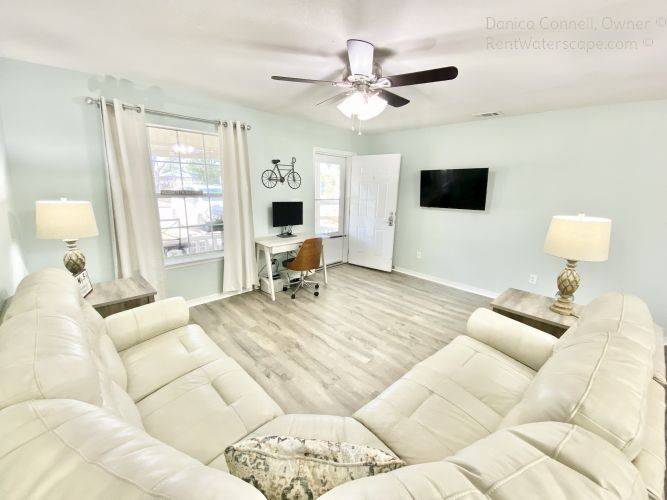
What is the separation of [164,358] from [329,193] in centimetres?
366

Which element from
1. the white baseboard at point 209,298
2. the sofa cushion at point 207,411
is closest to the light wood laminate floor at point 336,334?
the white baseboard at point 209,298

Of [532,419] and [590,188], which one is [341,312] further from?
[590,188]

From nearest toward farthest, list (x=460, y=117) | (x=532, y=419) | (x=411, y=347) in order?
(x=532, y=419), (x=411, y=347), (x=460, y=117)

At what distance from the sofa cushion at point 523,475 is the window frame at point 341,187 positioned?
400cm

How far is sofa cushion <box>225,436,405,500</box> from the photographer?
63cm

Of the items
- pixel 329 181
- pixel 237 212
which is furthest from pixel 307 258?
pixel 329 181

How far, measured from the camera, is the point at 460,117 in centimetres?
347

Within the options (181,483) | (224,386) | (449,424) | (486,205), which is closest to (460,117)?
(486,205)

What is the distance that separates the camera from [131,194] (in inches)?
104

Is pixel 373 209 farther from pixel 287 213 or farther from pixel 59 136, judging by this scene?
pixel 59 136

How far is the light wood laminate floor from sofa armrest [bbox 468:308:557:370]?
75 centimetres

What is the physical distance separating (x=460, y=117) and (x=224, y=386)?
12.5 ft

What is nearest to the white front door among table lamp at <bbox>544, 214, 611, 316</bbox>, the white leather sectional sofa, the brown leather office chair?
the brown leather office chair

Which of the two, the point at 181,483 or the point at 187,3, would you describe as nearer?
the point at 181,483
